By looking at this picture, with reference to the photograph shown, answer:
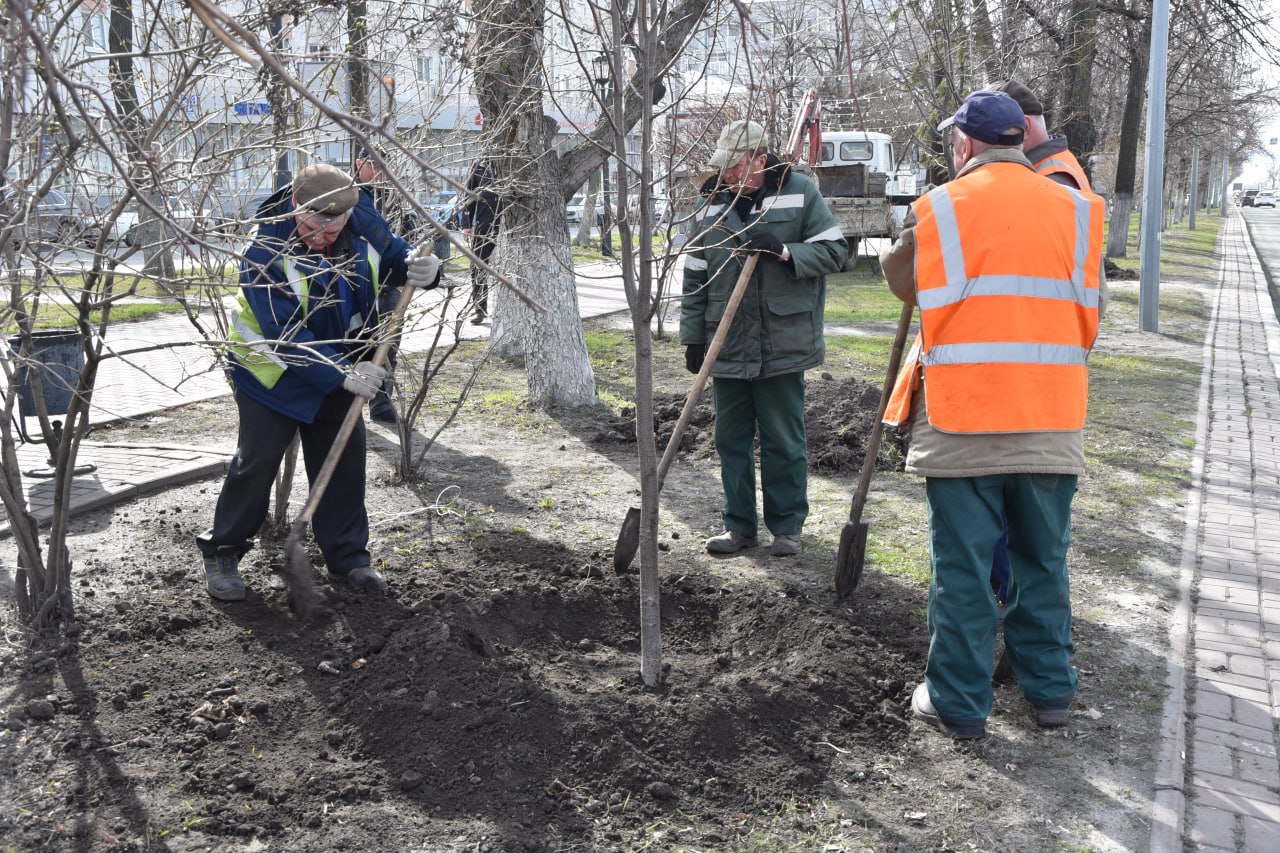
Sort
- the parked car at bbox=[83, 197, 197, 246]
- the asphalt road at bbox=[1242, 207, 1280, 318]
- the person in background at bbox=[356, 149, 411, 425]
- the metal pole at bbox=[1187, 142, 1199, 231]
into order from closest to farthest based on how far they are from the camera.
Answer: the parked car at bbox=[83, 197, 197, 246]
the person in background at bbox=[356, 149, 411, 425]
the asphalt road at bbox=[1242, 207, 1280, 318]
the metal pole at bbox=[1187, 142, 1199, 231]

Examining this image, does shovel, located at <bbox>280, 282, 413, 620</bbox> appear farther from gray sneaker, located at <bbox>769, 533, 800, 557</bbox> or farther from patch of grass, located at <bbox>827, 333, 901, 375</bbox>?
patch of grass, located at <bbox>827, 333, 901, 375</bbox>

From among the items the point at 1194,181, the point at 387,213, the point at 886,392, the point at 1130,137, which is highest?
the point at 1194,181

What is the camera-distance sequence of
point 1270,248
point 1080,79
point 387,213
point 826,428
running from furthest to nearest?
point 1270,248
point 1080,79
point 826,428
point 387,213

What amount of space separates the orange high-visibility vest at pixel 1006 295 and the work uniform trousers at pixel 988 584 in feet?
0.71

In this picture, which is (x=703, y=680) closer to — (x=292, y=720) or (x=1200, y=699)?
(x=292, y=720)

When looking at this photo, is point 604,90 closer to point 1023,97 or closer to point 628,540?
point 1023,97

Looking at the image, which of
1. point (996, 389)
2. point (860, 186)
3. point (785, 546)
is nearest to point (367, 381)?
point (785, 546)

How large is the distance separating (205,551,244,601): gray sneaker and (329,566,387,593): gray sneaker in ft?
1.34

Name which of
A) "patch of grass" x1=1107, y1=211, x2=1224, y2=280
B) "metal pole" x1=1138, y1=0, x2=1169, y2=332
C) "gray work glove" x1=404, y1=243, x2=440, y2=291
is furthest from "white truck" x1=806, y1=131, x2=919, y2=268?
"gray work glove" x1=404, y1=243, x2=440, y2=291

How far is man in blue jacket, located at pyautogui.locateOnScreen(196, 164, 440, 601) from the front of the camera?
3.91 meters

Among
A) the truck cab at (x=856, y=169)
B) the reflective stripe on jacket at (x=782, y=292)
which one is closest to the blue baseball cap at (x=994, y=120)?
the reflective stripe on jacket at (x=782, y=292)

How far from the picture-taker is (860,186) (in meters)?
21.5

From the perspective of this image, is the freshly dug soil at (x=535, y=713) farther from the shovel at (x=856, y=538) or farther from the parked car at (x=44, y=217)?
the parked car at (x=44, y=217)

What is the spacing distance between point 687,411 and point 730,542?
36.9 inches
